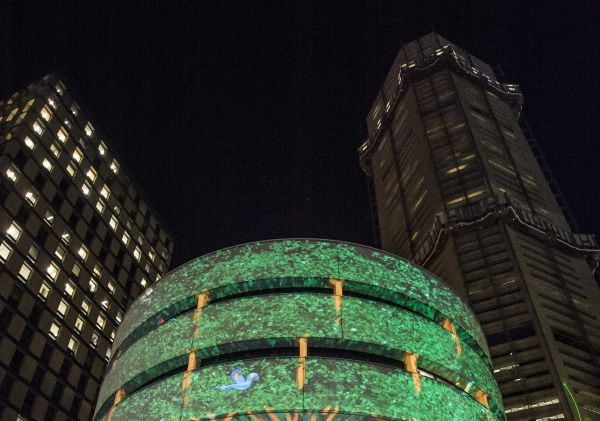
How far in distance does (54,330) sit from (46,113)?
2677 centimetres

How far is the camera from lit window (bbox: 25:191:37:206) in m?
59.3

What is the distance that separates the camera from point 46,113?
228 ft

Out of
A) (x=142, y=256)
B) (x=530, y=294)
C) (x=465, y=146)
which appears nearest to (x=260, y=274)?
(x=530, y=294)

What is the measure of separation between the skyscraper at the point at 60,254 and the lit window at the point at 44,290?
0.11m

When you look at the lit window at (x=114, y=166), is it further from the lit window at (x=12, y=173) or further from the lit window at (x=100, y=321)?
the lit window at (x=100, y=321)

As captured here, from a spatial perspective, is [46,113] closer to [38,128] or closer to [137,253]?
[38,128]

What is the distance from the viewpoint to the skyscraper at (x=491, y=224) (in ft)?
172

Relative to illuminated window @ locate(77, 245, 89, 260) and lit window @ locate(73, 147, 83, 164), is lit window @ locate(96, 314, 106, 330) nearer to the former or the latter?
illuminated window @ locate(77, 245, 89, 260)

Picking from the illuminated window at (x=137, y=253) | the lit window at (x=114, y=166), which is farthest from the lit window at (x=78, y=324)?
the lit window at (x=114, y=166)

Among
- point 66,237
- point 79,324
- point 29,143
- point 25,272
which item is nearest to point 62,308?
point 79,324

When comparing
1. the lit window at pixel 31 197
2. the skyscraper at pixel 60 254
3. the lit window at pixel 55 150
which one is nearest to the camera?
the skyscraper at pixel 60 254

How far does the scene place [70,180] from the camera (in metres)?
68.2

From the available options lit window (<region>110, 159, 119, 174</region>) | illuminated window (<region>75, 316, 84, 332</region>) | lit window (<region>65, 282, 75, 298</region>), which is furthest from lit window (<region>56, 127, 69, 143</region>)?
illuminated window (<region>75, 316, 84, 332</region>)

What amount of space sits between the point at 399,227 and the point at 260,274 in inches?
2770
